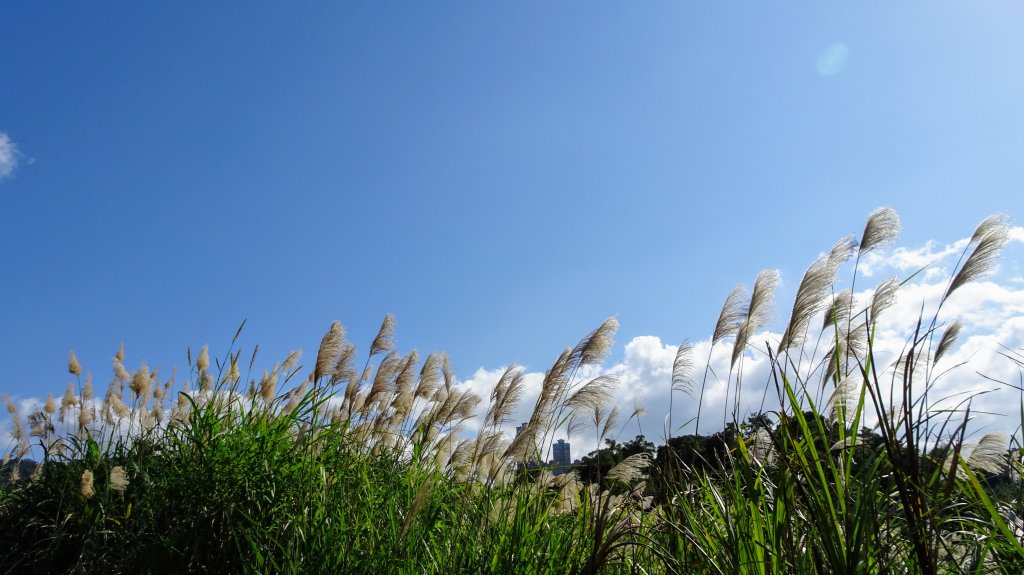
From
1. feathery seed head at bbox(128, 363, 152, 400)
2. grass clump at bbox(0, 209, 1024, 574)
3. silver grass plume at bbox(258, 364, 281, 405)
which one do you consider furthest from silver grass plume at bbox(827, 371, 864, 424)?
feathery seed head at bbox(128, 363, 152, 400)

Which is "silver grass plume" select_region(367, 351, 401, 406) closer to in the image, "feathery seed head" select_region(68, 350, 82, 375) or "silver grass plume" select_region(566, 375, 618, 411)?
"silver grass plume" select_region(566, 375, 618, 411)

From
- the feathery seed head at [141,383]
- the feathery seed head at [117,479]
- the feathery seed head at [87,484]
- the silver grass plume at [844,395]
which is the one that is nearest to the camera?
the silver grass plume at [844,395]

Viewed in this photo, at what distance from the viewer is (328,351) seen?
181 inches

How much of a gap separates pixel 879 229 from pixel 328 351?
3350mm

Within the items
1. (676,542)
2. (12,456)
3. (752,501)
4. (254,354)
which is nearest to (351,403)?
(254,354)

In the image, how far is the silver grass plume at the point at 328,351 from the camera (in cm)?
459

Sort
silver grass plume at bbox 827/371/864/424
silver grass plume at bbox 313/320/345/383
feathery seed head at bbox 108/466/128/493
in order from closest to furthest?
1. silver grass plume at bbox 827/371/864/424
2. feathery seed head at bbox 108/466/128/493
3. silver grass plume at bbox 313/320/345/383

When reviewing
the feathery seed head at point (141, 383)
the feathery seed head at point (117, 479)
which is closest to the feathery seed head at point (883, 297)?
the feathery seed head at point (117, 479)

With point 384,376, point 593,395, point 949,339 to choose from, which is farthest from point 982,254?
point 384,376

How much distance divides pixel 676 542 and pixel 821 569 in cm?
95

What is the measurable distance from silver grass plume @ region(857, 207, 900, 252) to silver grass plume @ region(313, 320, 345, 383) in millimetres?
3181

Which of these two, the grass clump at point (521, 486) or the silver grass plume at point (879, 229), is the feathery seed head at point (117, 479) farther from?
the silver grass plume at point (879, 229)

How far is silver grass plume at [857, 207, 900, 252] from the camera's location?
310cm

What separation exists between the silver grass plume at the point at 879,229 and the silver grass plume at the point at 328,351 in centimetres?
318
